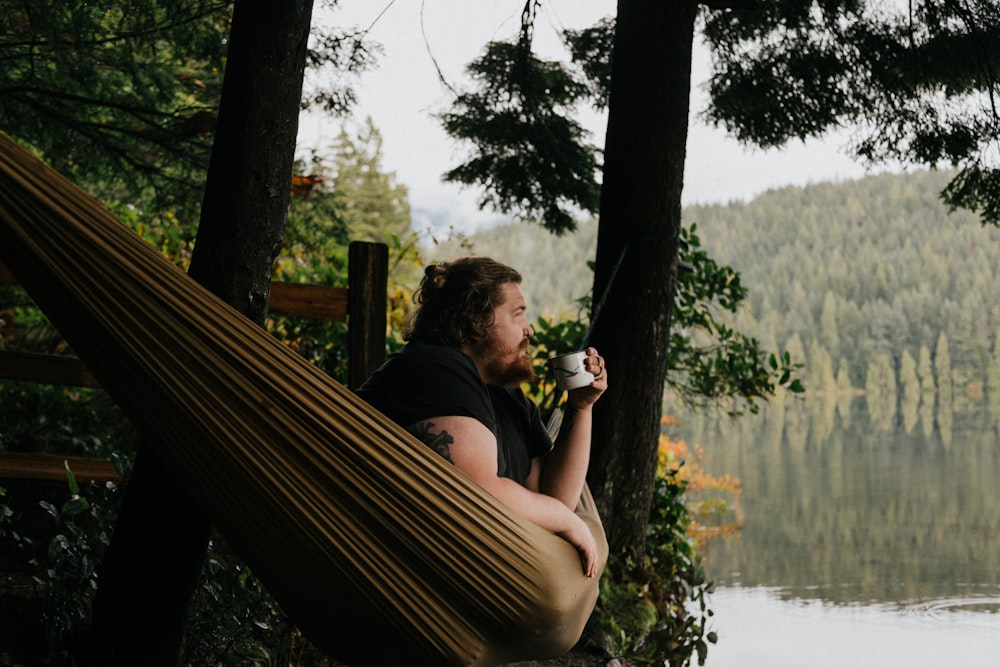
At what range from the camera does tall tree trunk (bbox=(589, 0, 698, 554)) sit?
2.87m

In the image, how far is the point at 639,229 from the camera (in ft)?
9.46

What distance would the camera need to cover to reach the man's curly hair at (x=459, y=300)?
1510mm

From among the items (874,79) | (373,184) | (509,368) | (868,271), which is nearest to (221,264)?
(509,368)

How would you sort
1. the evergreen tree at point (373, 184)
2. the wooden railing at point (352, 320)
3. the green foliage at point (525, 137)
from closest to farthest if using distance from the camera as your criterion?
the wooden railing at point (352, 320) < the green foliage at point (525, 137) < the evergreen tree at point (373, 184)

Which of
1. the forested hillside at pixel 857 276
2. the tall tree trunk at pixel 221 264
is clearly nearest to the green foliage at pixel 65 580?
the tall tree trunk at pixel 221 264

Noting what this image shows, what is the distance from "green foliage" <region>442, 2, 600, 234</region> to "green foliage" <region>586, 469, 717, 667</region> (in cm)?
113

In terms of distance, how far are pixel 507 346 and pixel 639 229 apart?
4.77 feet

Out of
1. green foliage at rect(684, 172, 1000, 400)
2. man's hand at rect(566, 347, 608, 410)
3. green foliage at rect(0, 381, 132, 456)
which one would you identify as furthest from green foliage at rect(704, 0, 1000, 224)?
green foliage at rect(684, 172, 1000, 400)

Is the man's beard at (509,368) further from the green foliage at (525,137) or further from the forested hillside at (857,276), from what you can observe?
the forested hillside at (857,276)

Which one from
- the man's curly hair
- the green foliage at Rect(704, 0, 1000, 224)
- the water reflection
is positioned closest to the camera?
the man's curly hair

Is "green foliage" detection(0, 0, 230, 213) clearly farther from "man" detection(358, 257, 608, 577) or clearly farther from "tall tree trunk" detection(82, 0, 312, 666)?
"man" detection(358, 257, 608, 577)

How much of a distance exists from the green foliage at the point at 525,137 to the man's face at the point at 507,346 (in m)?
2.02

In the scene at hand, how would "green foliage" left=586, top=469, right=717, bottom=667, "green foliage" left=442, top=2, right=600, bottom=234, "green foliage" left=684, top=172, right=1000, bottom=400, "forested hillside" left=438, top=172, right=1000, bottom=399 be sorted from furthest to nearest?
1. "green foliage" left=684, top=172, right=1000, bottom=400
2. "forested hillside" left=438, top=172, right=1000, bottom=399
3. "green foliage" left=442, top=2, right=600, bottom=234
4. "green foliage" left=586, top=469, right=717, bottom=667

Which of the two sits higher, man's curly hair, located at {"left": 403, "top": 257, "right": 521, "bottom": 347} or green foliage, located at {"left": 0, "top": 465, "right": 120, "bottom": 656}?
man's curly hair, located at {"left": 403, "top": 257, "right": 521, "bottom": 347}
